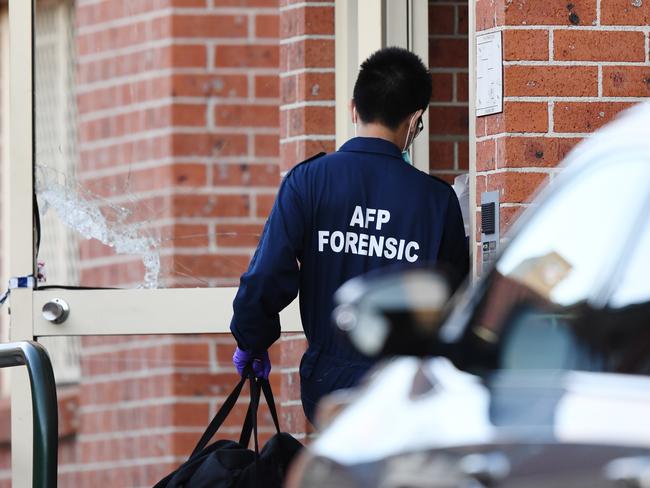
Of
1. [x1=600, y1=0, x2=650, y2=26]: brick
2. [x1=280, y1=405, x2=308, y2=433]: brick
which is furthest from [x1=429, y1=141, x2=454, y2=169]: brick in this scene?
[x1=600, y1=0, x2=650, y2=26]: brick

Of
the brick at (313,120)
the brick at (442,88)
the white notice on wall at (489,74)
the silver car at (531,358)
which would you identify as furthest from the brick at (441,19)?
the silver car at (531,358)

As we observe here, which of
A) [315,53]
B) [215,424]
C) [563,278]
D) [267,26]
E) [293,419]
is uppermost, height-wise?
[267,26]

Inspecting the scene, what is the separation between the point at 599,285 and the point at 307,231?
81.4 inches

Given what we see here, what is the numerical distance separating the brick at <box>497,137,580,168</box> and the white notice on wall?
0.10 metres

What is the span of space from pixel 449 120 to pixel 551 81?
1.26 metres

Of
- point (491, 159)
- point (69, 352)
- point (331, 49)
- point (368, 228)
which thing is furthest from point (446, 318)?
point (69, 352)

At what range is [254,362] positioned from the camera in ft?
14.0

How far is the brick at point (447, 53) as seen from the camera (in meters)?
5.67

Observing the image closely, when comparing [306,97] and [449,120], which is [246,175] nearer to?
[306,97]

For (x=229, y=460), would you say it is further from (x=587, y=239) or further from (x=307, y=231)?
(x=587, y=239)

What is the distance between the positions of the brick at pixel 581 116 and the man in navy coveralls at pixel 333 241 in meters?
0.41

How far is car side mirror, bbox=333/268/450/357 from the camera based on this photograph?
217 cm

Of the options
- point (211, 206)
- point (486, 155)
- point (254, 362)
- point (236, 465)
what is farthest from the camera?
point (211, 206)

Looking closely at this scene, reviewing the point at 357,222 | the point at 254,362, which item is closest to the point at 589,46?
the point at 357,222
